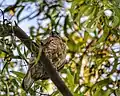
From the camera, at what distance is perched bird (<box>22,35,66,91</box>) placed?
1398mm

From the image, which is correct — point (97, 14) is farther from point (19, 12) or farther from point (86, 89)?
point (86, 89)

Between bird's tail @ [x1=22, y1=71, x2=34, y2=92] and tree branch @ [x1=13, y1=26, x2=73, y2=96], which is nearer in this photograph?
tree branch @ [x1=13, y1=26, x2=73, y2=96]

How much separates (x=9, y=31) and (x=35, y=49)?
0.08 meters

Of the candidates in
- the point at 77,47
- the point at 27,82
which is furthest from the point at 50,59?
the point at 77,47

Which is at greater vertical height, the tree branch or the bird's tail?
the bird's tail

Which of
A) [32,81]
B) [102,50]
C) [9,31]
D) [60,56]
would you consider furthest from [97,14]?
[102,50]

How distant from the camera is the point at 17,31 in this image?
1102mm

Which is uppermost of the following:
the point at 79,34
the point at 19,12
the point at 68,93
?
the point at 79,34

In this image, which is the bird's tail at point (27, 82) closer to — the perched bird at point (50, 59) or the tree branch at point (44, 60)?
the perched bird at point (50, 59)

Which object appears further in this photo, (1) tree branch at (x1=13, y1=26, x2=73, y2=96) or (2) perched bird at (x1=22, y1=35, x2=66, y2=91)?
(2) perched bird at (x1=22, y1=35, x2=66, y2=91)

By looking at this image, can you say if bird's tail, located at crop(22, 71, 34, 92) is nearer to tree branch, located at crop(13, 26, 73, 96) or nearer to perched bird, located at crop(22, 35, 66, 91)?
perched bird, located at crop(22, 35, 66, 91)

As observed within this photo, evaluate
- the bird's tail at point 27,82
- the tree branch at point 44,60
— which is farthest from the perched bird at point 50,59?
the tree branch at point 44,60

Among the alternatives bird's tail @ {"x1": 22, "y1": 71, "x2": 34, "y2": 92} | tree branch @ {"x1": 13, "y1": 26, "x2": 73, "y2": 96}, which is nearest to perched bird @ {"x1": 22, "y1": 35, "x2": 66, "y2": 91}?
bird's tail @ {"x1": 22, "y1": 71, "x2": 34, "y2": 92}

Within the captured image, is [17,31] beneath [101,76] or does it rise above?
beneath
